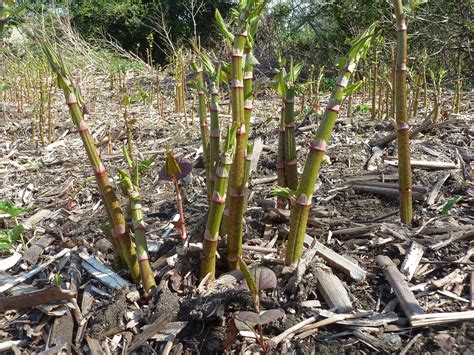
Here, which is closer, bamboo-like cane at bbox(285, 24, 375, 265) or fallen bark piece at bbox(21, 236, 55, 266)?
bamboo-like cane at bbox(285, 24, 375, 265)

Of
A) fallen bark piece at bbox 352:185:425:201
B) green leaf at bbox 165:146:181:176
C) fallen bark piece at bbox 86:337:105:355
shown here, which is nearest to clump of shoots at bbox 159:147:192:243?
green leaf at bbox 165:146:181:176

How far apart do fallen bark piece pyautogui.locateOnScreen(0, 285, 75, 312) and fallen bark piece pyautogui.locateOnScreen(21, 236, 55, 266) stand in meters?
0.36

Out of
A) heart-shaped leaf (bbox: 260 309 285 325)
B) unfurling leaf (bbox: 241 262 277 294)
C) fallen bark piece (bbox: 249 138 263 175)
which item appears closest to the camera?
heart-shaped leaf (bbox: 260 309 285 325)

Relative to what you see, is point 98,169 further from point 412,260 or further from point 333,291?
point 412,260

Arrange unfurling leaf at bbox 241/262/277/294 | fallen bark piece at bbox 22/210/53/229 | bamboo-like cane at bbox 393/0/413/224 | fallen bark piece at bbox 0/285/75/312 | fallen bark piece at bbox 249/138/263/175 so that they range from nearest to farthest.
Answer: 1. unfurling leaf at bbox 241/262/277/294
2. fallen bark piece at bbox 0/285/75/312
3. bamboo-like cane at bbox 393/0/413/224
4. fallen bark piece at bbox 22/210/53/229
5. fallen bark piece at bbox 249/138/263/175

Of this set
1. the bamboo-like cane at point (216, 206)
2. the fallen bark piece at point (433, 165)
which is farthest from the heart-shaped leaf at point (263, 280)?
the fallen bark piece at point (433, 165)

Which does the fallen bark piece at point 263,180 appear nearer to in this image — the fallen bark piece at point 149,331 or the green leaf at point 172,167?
the green leaf at point 172,167

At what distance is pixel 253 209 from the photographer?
226cm

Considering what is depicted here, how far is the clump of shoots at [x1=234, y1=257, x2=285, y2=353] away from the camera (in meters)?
1.32

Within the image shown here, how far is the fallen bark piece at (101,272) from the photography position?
1.76 meters

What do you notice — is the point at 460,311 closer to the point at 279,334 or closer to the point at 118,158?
the point at 279,334

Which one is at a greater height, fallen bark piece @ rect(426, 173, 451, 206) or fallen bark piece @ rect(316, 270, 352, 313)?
fallen bark piece @ rect(426, 173, 451, 206)

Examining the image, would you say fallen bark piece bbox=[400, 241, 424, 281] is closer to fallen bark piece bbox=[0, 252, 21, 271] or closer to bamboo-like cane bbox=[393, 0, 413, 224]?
bamboo-like cane bbox=[393, 0, 413, 224]

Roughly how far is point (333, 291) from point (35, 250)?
1.40 meters
